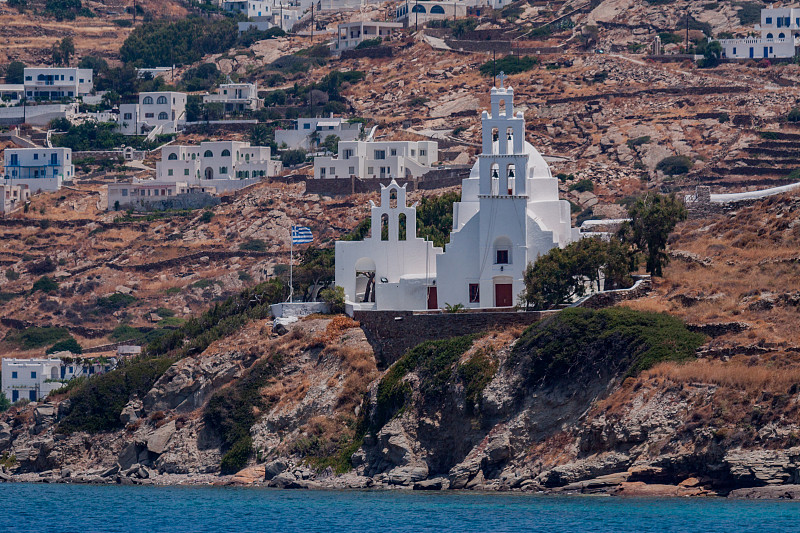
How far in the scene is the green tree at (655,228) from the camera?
69.9 m

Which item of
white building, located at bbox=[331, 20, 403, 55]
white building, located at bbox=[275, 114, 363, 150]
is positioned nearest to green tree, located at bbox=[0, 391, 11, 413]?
white building, located at bbox=[275, 114, 363, 150]

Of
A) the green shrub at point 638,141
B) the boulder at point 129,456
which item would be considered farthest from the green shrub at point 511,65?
the boulder at point 129,456

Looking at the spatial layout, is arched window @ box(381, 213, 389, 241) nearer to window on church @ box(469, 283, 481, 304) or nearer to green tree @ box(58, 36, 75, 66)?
window on church @ box(469, 283, 481, 304)

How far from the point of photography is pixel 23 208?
431 ft

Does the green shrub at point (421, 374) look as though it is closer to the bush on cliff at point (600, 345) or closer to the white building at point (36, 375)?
the bush on cliff at point (600, 345)

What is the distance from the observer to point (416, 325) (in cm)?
7050

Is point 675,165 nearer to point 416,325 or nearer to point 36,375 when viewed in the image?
point 36,375

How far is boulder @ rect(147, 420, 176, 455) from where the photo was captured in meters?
72.7

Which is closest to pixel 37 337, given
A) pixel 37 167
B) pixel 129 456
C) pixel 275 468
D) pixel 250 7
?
pixel 37 167

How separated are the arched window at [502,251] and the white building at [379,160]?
1794 inches

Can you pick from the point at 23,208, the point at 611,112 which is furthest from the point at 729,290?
the point at 23,208

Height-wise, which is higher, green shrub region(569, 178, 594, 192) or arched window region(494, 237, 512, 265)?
green shrub region(569, 178, 594, 192)

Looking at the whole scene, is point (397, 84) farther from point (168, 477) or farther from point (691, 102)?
point (168, 477)

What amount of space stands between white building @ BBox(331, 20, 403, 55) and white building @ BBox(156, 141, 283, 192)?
3188 centimetres
